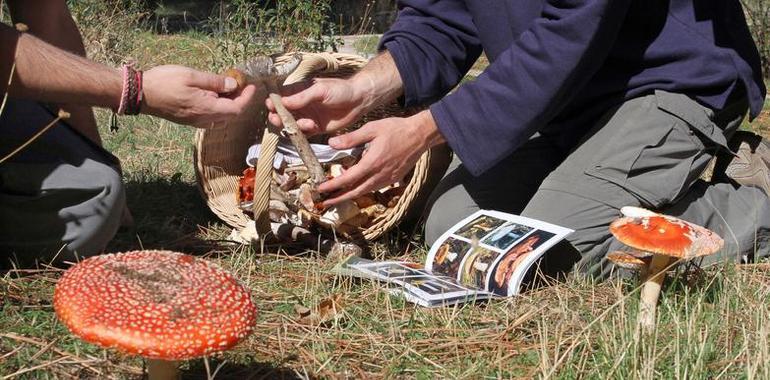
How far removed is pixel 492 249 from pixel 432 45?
0.88 meters

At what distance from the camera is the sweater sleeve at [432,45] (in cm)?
314

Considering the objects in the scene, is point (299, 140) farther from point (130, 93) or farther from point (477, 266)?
point (477, 266)

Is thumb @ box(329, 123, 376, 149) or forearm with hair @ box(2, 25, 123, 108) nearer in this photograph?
forearm with hair @ box(2, 25, 123, 108)

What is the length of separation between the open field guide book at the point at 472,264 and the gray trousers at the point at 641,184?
154 millimetres

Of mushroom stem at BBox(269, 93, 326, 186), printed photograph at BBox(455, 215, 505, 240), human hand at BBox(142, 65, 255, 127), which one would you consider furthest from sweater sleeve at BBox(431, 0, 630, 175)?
human hand at BBox(142, 65, 255, 127)

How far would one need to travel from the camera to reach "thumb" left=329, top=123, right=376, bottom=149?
2.70 meters

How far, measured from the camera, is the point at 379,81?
9.85 feet

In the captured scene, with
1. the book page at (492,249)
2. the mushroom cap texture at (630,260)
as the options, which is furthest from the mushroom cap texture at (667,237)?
the book page at (492,249)

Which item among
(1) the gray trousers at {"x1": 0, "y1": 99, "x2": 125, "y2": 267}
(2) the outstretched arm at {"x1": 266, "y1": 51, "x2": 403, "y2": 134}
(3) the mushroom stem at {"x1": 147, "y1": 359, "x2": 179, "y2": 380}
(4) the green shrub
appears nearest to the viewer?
(3) the mushroom stem at {"x1": 147, "y1": 359, "x2": 179, "y2": 380}

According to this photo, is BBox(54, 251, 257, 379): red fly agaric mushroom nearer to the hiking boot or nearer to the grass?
the grass

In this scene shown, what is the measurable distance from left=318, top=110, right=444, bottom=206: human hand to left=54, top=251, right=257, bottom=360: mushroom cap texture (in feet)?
3.49

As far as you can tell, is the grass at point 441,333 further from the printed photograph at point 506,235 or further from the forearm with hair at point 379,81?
the forearm with hair at point 379,81

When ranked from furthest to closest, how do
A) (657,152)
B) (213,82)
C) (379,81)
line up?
(379,81)
(657,152)
(213,82)

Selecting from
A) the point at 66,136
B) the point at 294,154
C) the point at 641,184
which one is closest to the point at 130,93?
the point at 66,136
